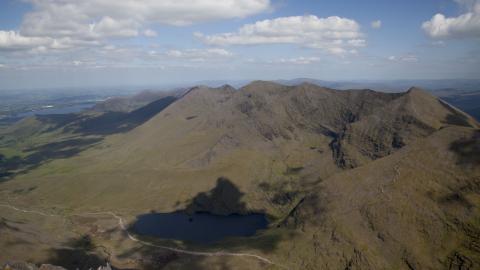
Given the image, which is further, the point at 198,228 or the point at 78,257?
the point at 198,228

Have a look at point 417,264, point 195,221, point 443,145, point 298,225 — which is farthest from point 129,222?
point 443,145

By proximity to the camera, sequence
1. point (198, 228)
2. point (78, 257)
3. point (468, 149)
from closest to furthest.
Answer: point (78, 257), point (468, 149), point (198, 228)

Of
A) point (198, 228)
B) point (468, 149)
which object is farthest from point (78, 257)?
point (468, 149)

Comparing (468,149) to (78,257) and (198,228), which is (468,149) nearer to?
(198,228)

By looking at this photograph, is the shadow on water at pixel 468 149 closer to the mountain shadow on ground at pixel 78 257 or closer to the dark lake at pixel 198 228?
the dark lake at pixel 198 228

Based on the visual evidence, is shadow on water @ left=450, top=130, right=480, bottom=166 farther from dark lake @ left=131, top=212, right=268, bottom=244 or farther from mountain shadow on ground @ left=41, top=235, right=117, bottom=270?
mountain shadow on ground @ left=41, top=235, right=117, bottom=270

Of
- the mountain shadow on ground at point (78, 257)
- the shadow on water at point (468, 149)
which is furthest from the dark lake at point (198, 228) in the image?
the shadow on water at point (468, 149)
